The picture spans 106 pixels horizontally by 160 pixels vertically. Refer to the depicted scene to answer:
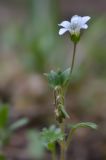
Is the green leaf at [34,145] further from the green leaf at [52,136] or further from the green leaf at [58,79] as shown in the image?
the green leaf at [58,79]

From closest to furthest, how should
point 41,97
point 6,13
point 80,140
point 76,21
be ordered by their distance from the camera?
point 76,21 < point 80,140 < point 41,97 < point 6,13

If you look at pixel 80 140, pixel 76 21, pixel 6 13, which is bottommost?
pixel 76 21

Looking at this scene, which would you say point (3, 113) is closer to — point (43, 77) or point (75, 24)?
point (75, 24)

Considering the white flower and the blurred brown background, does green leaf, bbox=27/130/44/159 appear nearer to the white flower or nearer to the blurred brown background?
the blurred brown background

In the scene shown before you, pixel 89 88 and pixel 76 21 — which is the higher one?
pixel 89 88

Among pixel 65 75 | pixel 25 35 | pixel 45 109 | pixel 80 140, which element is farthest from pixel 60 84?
pixel 25 35

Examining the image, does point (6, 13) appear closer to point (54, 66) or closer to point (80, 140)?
point (54, 66)

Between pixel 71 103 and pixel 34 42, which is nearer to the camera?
pixel 71 103
